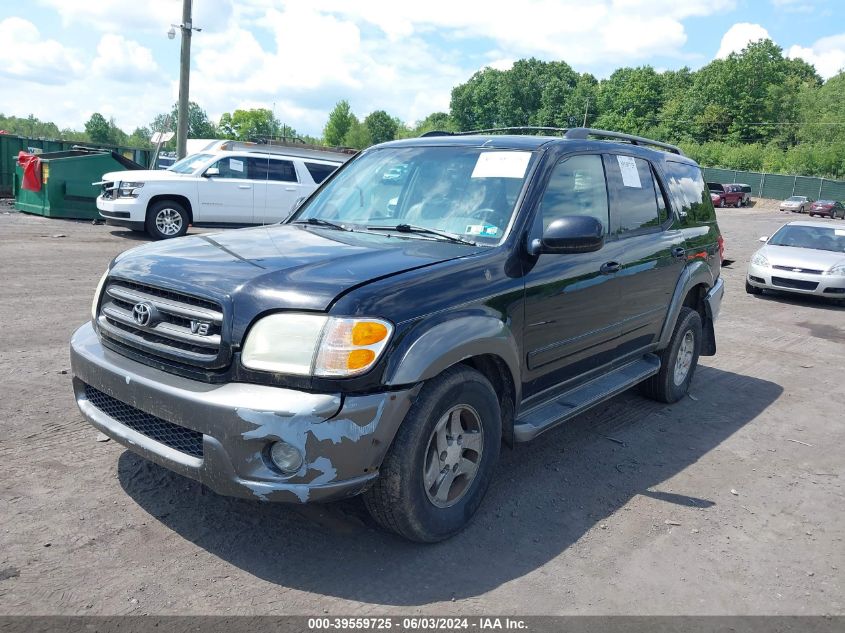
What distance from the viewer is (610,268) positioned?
4445 mm

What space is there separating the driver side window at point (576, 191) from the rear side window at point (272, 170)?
11.0m

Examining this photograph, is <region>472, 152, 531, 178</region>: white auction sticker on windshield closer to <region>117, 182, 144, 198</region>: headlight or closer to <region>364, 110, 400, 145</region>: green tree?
<region>117, 182, 144, 198</region>: headlight

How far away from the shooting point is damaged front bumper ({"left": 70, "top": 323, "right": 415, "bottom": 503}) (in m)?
2.80

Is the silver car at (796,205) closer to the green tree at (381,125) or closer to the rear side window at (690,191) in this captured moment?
the rear side window at (690,191)

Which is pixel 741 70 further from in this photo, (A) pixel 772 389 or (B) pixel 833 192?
(A) pixel 772 389

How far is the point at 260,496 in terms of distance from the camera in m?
2.88

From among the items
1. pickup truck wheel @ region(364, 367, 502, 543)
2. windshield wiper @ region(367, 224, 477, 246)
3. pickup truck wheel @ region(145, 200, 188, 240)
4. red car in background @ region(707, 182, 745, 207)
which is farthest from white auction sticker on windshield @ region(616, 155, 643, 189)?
red car in background @ region(707, 182, 745, 207)

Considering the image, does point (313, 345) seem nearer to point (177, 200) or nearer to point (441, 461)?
point (441, 461)

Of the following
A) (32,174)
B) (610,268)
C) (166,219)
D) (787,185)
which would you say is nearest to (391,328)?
(610,268)

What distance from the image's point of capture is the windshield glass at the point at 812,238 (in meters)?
12.5

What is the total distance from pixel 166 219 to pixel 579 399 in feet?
37.0

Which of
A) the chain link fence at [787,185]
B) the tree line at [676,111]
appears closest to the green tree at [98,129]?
the tree line at [676,111]

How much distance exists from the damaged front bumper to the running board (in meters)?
1.04

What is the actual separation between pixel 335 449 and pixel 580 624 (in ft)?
3.95
